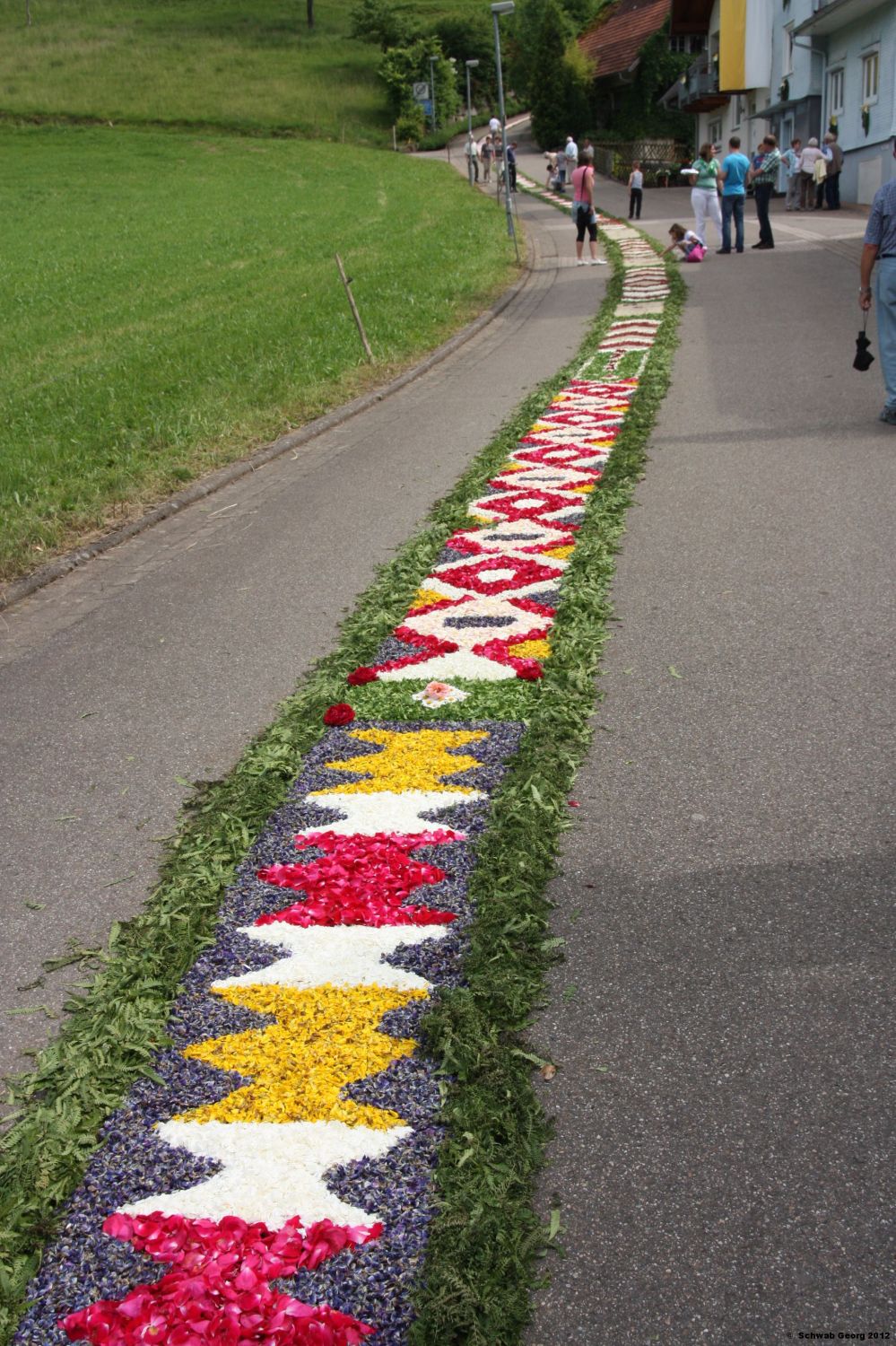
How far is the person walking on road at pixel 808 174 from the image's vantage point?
31656 mm

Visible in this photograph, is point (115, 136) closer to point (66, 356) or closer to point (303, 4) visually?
point (66, 356)

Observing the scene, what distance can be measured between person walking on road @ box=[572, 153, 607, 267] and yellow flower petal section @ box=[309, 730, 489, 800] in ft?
60.5

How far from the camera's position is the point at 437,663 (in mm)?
6094

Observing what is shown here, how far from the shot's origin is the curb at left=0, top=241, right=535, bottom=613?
7839 mm

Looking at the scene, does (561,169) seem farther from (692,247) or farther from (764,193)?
(692,247)

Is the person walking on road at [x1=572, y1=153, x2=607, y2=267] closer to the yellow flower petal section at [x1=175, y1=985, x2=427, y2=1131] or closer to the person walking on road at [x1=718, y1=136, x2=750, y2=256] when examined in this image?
the person walking on road at [x1=718, y1=136, x2=750, y2=256]

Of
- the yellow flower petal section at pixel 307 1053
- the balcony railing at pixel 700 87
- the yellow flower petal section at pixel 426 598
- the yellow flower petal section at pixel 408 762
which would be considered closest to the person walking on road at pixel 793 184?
the balcony railing at pixel 700 87

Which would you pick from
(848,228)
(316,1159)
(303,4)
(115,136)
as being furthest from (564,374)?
(303,4)

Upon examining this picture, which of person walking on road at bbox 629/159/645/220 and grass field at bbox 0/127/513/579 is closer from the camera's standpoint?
grass field at bbox 0/127/513/579

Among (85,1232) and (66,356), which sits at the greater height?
(66,356)

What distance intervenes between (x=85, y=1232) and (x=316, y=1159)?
528mm

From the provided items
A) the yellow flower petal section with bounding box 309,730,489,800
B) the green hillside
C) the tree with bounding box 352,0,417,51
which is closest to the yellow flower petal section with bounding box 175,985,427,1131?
the yellow flower petal section with bounding box 309,730,489,800

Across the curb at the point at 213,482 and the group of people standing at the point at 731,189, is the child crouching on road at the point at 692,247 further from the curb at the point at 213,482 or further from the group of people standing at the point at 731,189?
the curb at the point at 213,482

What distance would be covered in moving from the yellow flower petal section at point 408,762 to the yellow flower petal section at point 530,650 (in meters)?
0.88
